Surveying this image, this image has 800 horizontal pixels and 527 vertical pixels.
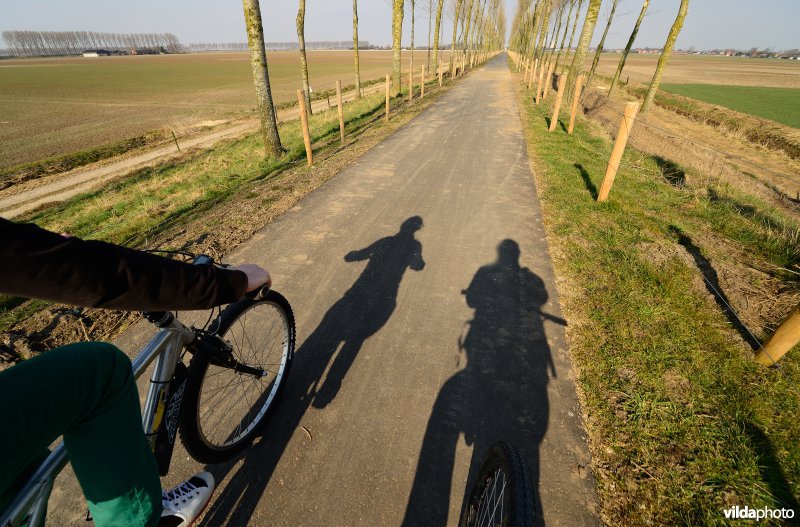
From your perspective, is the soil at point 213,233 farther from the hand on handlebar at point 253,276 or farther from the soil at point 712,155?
the soil at point 712,155

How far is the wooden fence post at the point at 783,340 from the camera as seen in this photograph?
293cm

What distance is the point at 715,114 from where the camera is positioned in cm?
2142

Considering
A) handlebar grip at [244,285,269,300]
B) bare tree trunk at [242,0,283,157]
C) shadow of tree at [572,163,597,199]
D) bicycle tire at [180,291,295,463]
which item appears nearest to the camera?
handlebar grip at [244,285,269,300]

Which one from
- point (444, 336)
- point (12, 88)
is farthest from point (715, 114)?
point (12, 88)

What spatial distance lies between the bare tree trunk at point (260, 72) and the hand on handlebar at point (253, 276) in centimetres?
972

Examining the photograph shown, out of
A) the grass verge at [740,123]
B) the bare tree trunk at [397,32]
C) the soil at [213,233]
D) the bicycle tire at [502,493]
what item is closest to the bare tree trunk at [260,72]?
the soil at [213,233]

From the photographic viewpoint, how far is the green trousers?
105 centimetres

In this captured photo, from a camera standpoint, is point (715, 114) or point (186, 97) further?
point (186, 97)

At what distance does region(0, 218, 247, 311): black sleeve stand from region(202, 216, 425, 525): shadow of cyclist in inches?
59.3

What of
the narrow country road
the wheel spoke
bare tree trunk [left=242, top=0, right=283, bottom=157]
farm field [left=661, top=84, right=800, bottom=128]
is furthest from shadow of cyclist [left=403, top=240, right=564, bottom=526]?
farm field [left=661, top=84, right=800, bottom=128]

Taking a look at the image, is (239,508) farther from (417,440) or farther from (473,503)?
(473,503)

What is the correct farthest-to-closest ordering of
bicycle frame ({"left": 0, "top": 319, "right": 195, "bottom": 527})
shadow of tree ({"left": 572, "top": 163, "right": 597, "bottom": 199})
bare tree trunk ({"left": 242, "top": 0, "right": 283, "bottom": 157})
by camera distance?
1. bare tree trunk ({"left": 242, "top": 0, "right": 283, "bottom": 157})
2. shadow of tree ({"left": 572, "top": 163, "right": 597, "bottom": 199})
3. bicycle frame ({"left": 0, "top": 319, "right": 195, "bottom": 527})

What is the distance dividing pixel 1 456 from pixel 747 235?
809 cm

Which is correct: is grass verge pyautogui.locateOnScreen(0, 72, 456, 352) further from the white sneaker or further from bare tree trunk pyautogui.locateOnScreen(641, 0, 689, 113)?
bare tree trunk pyautogui.locateOnScreen(641, 0, 689, 113)
